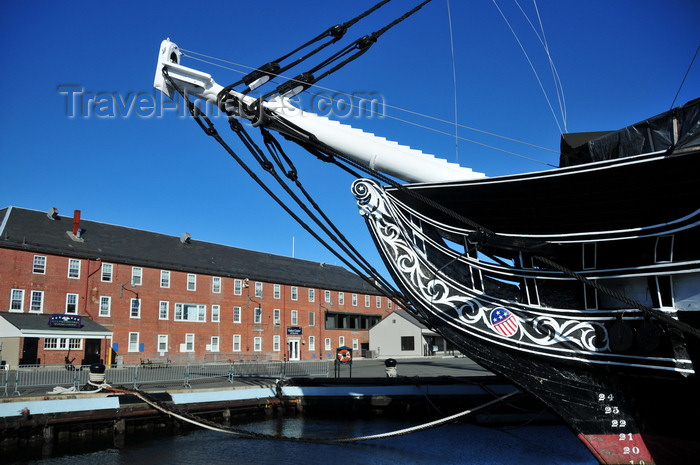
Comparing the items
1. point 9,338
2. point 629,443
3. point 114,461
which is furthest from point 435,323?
point 9,338

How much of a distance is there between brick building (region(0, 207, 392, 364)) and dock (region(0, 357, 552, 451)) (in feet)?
50.0

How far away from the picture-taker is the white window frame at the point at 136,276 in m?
39.4

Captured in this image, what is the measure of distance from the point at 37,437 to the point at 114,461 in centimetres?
287

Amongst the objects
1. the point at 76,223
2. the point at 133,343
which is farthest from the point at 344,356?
the point at 76,223

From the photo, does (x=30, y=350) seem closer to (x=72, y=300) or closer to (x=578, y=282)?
(x=72, y=300)

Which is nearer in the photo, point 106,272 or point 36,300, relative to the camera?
point 36,300

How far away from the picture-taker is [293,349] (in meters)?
49.8

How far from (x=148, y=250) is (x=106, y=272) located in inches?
173

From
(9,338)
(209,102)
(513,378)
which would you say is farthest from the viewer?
(9,338)

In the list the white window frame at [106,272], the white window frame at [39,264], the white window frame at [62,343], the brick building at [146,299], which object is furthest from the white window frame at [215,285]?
the white window frame at [39,264]

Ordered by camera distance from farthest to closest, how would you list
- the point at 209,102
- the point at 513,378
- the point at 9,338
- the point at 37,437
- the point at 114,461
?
the point at 9,338, the point at 37,437, the point at 114,461, the point at 209,102, the point at 513,378

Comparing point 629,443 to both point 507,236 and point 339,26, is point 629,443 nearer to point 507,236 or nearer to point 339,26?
point 507,236

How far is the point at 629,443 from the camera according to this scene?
27.5ft

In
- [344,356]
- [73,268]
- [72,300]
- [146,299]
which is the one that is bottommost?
[344,356]
